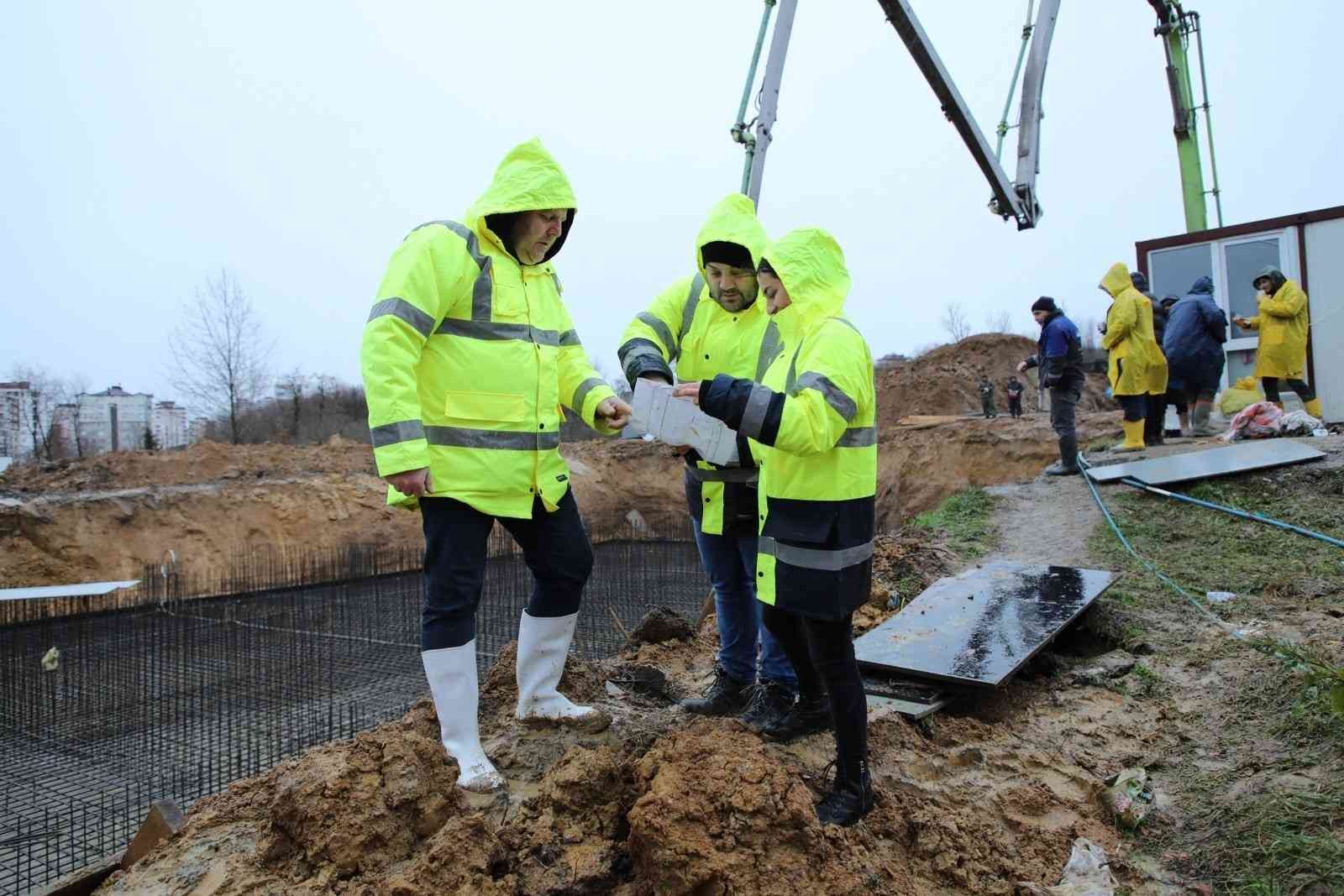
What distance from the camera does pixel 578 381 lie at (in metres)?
2.50

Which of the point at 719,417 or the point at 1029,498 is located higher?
the point at 719,417

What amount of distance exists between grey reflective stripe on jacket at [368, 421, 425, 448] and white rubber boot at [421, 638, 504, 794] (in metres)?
0.54

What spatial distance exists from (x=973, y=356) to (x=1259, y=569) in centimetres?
1692

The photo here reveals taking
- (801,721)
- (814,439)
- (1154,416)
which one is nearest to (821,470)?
(814,439)

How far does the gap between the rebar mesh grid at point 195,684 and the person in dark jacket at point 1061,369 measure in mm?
3453

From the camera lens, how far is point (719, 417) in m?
1.87

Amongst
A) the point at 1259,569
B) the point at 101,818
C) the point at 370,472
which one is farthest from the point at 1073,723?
the point at 370,472

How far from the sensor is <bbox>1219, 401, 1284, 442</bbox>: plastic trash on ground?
21.5 feet

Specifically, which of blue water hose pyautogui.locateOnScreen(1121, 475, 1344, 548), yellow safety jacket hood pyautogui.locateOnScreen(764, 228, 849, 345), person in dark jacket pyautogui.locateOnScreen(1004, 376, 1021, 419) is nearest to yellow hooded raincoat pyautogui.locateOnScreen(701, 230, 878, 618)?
yellow safety jacket hood pyautogui.locateOnScreen(764, 228, 849, 345)

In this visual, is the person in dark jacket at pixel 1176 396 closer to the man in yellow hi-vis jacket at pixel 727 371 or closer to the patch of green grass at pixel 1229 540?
the patch of green grass at pixel 1229 540

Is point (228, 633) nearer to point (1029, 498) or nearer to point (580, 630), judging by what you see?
point (580, 630)

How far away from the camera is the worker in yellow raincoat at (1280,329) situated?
663 centimetres

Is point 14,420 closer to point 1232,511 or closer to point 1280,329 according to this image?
point 1232,511

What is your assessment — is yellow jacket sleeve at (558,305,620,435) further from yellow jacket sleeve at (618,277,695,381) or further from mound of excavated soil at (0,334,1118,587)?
mound of excavated soil at (0,334,1118,587)
